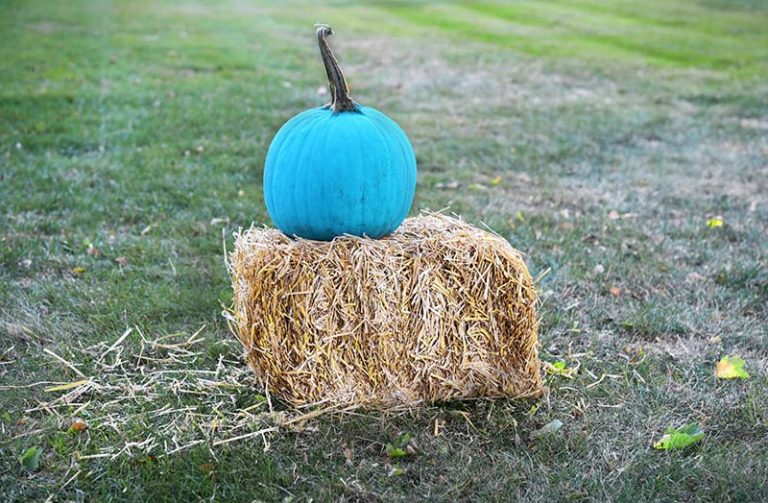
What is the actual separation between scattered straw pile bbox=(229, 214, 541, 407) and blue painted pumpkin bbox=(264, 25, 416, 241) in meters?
0.10

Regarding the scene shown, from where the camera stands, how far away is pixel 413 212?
19.7ft

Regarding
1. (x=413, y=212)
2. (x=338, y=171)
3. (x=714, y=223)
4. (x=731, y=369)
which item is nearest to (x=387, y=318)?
(x=338, y=171)

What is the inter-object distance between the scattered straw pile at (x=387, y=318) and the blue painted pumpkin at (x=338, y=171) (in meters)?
0.10

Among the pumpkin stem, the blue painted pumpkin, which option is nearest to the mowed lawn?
A: the blue painted pumpkin

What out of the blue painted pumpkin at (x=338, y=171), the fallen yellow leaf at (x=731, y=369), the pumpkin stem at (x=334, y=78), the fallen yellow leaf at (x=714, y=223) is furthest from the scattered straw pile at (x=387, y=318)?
the fallen yellow leaf at (x=714, y=223)

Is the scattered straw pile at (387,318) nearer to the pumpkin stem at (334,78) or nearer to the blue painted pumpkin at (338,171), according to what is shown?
the blue painted pumpkin at (338,171)

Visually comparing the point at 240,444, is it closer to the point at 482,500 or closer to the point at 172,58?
the point at 482,500

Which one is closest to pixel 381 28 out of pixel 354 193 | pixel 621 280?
pixel 621 280

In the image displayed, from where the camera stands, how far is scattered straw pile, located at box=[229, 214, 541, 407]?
131 inches

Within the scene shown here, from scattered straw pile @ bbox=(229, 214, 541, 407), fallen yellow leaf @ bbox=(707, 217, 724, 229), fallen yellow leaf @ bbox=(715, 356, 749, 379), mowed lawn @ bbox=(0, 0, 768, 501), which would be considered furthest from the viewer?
fallen yellow leaf @ bbox=(707, 217, 724, 229)

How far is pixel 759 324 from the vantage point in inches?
170

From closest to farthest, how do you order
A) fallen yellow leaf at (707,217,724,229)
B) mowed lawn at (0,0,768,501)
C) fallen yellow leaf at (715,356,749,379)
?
mowed lawn at (0,0,768,501) → fallen yellow leaf at (715,356,749,379) → fallen yellow leaf at (707,217,724,229)

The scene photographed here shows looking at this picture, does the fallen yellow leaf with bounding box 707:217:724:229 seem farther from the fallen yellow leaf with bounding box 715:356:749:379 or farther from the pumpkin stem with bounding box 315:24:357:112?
the pumpkin stem with bounding box 315:24:357:112

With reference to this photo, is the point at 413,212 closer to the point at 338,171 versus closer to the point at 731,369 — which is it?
the point at 338,171
